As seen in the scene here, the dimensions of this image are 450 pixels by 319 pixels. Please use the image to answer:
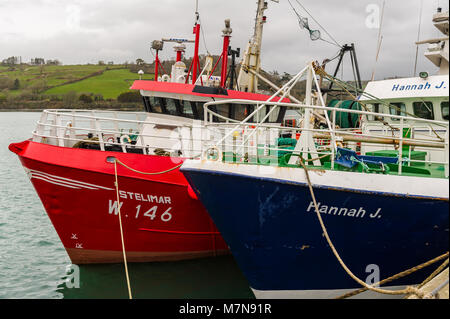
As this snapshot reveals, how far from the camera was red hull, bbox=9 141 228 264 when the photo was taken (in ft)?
27.5

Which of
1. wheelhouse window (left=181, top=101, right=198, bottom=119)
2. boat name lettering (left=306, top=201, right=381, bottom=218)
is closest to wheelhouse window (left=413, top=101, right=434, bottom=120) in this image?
boat name lettering (left=306, top=201, right=381, bottom=218)

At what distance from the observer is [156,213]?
8859 millimetres

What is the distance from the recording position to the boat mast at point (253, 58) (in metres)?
12.8

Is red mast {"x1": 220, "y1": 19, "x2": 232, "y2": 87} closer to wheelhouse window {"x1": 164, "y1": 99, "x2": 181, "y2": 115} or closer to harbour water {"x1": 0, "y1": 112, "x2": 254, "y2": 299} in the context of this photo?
wheelhouse window {"x1": 164, "y1": 99, "x2": 181, "y2": 115}

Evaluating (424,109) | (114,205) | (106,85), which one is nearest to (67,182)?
(114,205)

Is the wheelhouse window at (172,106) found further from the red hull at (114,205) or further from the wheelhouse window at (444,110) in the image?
the wheelhouse window at (444,110)

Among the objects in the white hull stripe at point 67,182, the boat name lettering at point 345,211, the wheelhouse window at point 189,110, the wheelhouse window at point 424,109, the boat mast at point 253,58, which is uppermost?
the boat mast at point 253,58

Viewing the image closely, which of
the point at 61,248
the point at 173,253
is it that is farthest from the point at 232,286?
the point at 61,248

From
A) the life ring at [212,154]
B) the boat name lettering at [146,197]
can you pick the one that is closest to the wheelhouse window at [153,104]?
the boat name lettering at [146,197]

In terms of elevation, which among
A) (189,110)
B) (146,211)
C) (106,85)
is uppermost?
(106,85)

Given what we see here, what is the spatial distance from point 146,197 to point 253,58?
6535 mm

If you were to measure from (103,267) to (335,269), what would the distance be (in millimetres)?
5141

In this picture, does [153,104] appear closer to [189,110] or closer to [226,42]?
[189,110]

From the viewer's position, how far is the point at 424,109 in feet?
32.2
